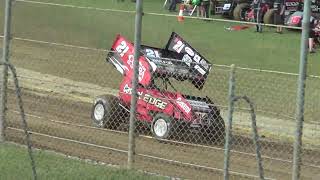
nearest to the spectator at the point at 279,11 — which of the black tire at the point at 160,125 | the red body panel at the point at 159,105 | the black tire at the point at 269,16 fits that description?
the black tire at the point at 269,16

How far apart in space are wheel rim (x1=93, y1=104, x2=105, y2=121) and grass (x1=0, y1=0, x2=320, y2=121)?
2.52 metres

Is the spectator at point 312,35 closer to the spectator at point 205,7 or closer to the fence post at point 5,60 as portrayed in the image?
the spectator at point 205,7

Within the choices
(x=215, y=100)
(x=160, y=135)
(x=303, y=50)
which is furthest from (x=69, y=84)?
(x=303, y=50)

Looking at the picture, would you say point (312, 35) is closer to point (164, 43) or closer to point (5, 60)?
point (164, 43)

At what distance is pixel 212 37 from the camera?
79.3 feet

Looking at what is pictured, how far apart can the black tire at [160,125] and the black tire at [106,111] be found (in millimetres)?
741

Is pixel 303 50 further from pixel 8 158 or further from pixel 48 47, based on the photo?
pixel 48 47

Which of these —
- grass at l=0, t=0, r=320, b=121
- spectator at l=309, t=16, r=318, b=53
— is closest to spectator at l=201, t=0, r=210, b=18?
grass at l=0, t=0, r=320, b=121

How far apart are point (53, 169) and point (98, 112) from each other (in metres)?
3.56

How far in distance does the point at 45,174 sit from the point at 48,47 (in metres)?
12.9

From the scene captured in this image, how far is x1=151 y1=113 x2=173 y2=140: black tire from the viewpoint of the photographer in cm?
1095

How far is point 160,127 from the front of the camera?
11.1 meters

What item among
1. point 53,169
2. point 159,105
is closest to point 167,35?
point 159,105

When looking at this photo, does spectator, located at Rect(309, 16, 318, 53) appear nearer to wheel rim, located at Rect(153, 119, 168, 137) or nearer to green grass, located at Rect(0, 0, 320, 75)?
green grass, located at Rect(0, 0, 320, 75)
